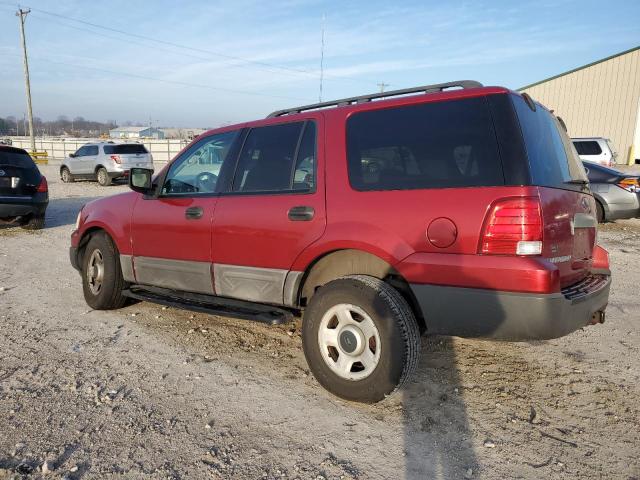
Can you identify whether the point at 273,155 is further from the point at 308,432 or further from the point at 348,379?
the point at 308,432

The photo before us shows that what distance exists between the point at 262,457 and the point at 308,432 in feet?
1.13

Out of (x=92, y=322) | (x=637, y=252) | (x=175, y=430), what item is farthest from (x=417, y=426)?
(x=637, y=252)

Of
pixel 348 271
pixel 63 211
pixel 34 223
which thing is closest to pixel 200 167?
pixel 348 271

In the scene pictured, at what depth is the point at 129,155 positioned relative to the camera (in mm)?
19328

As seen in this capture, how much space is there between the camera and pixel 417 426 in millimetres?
2885

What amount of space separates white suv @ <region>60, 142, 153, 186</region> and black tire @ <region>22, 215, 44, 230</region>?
29.6 ft

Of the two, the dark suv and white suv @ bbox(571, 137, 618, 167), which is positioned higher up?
white suv @ bbox(571, 137, 618, 167)

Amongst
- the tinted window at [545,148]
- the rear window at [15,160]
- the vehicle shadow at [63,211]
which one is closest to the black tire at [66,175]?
the vehicle shadow at [63,211]

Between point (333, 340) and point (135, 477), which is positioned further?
point (333, 340)

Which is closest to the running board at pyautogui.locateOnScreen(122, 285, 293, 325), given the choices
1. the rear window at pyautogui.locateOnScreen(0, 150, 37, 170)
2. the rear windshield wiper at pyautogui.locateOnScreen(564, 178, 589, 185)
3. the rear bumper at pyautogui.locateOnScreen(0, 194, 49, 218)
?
the rear windshield wiper at pyautogui.locateOnScreen(564, 178, 589, 185)

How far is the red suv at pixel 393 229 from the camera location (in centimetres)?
269

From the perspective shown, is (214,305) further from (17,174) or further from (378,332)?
(17,174)

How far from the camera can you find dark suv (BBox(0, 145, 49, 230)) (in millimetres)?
8953

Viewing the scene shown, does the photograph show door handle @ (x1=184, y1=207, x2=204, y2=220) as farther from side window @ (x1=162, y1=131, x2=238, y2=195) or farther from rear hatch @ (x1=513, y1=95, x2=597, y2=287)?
rear hatch @ (x1=513, y1=95, x2=597, y2=287)
